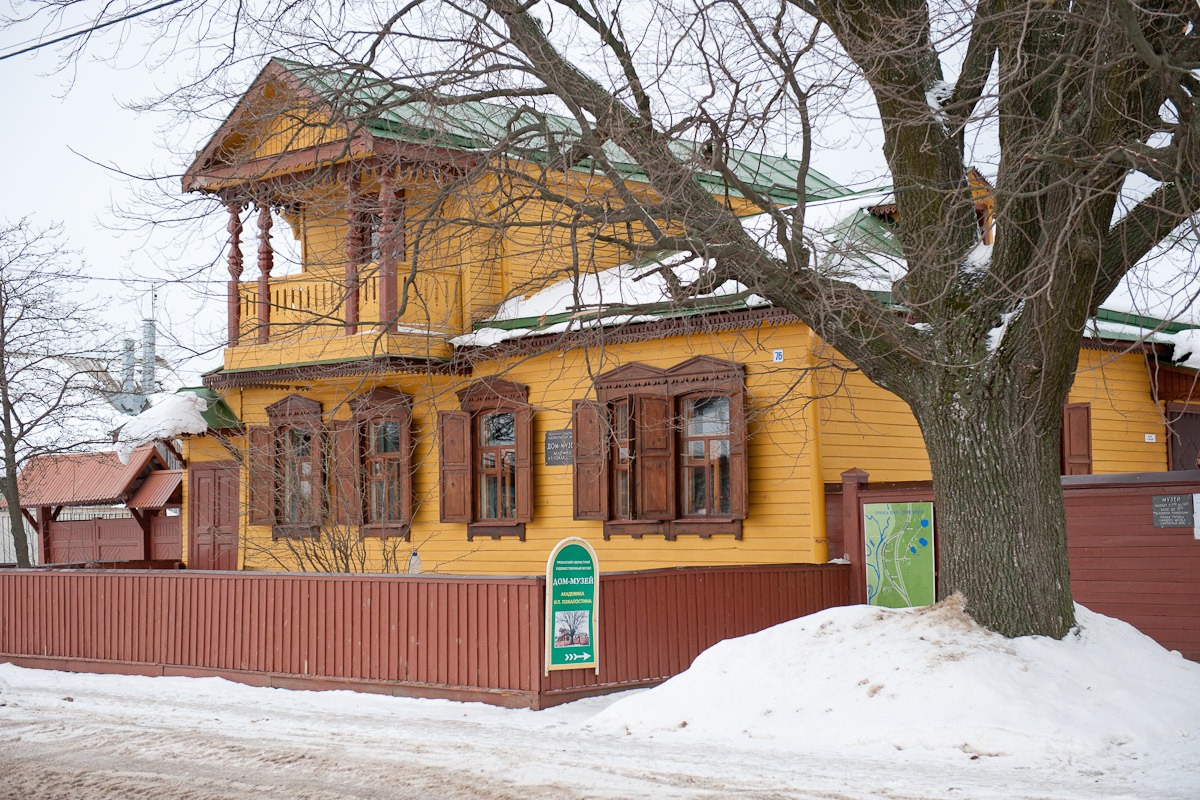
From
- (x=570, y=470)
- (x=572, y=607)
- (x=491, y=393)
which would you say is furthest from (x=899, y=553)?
(x=491, y=393)

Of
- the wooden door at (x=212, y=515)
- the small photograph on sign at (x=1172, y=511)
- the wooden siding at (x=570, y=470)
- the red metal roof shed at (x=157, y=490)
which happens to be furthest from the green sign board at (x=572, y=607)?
the red metal roof shed at (x=157, y=490)

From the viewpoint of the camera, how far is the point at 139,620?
48.6ft

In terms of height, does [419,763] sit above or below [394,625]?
below

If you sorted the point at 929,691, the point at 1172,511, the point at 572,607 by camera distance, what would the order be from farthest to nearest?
the point at 1172,511
the point at 572,607
the point at 929,691

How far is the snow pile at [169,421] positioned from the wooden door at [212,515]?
98 centimetres

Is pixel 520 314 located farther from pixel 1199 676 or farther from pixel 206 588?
pixel 1199 676

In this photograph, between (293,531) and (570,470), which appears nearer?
(570,470)

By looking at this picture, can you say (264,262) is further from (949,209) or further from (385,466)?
(949,209)

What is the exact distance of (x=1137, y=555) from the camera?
1266 cm

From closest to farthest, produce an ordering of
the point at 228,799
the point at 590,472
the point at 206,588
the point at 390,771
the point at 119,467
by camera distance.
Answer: the point at 228,799
the point at 390,771
the point at 206,588
the point at 590,472
the point at 119,467

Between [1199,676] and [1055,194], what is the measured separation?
4200 mm

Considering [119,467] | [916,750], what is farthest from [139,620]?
[119,467]

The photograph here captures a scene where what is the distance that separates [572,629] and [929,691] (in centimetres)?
348

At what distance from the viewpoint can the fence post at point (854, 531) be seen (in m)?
14.6
